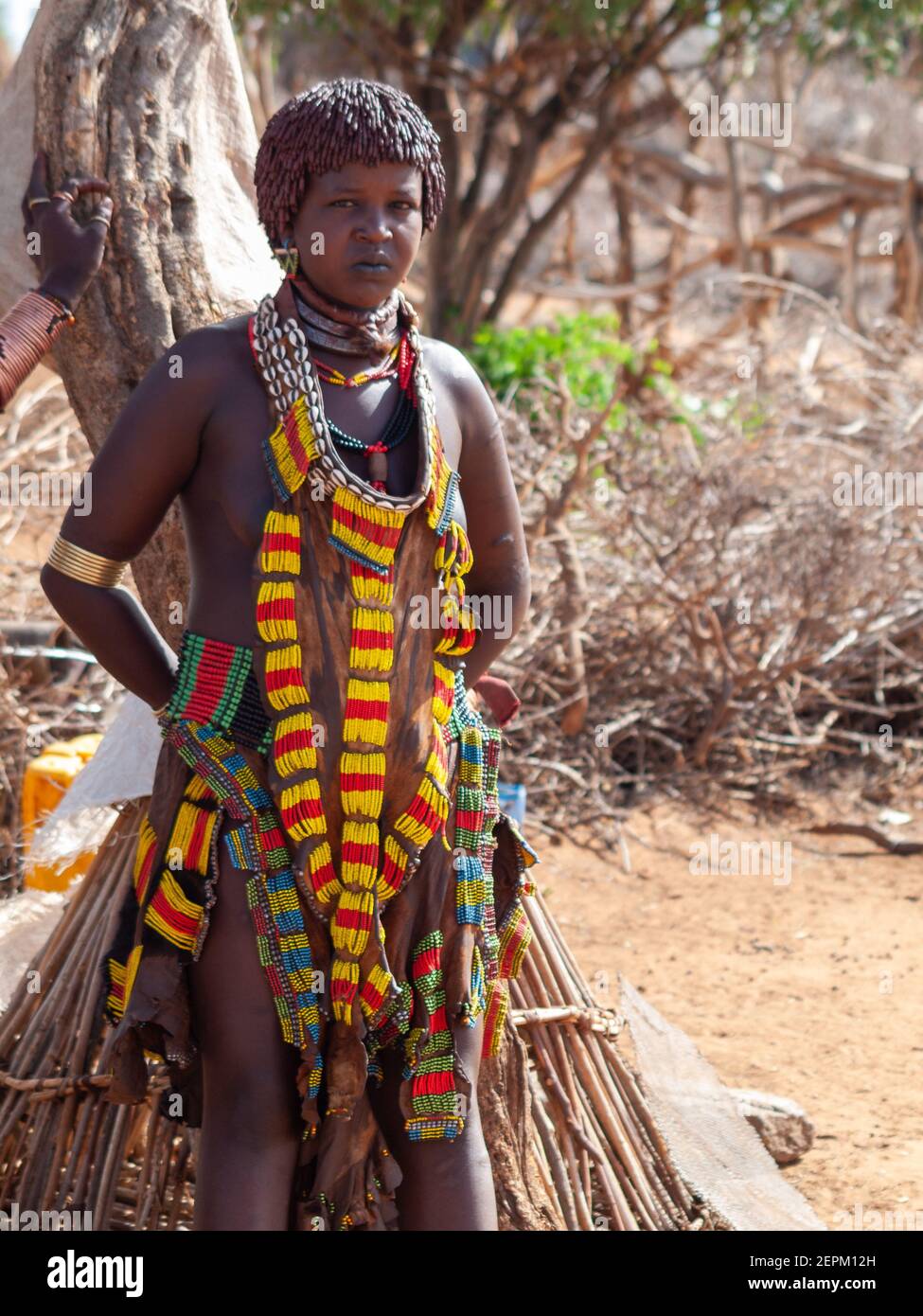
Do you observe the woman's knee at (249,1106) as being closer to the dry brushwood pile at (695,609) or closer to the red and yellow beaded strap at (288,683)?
the red and yellow beaded strap at (288,683)

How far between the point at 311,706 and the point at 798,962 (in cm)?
252

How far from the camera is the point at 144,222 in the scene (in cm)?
253

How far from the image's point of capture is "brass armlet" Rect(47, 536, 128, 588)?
1.90 metres

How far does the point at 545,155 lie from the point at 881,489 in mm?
7361

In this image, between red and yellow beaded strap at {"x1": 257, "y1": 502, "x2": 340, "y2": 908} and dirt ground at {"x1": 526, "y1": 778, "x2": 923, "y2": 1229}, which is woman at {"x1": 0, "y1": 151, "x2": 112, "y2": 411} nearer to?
red and yellow beaded strap at {"x1": 257, "y1": 502, "x2": 340, "y2": 908}

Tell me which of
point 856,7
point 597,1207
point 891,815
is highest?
point 856,7

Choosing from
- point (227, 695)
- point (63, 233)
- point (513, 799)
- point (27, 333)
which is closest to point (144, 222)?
point (63, 233)

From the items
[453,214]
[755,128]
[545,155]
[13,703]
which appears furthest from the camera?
[755,128]

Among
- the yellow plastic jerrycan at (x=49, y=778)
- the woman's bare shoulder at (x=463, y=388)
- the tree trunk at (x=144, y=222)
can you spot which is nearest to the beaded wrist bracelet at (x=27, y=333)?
the tree trunk at (x=144, y=222)

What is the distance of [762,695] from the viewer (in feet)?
17.1

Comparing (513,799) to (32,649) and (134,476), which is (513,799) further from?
(134,476)

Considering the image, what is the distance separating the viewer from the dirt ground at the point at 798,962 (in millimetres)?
3053

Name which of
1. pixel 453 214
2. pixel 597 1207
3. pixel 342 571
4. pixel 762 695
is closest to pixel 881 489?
pixel 762 695

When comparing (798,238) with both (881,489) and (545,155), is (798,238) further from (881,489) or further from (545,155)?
(881,489)
